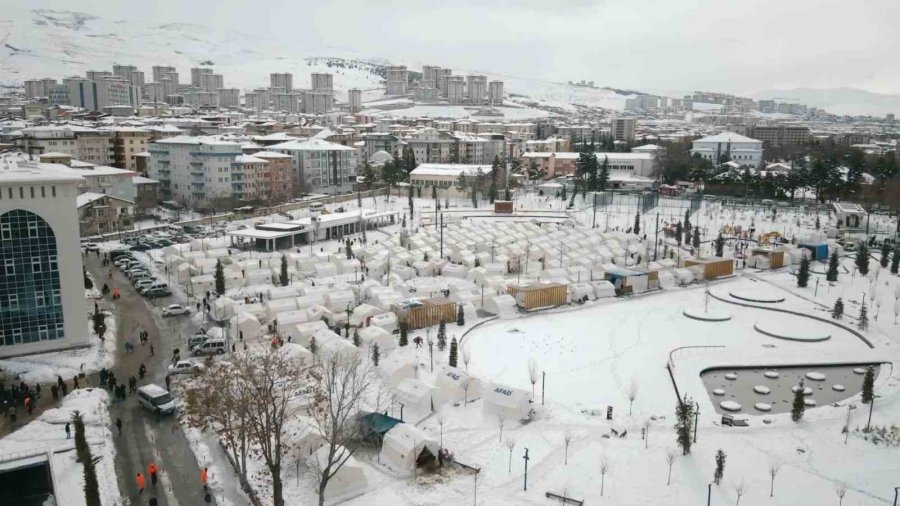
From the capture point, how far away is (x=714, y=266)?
25.8m

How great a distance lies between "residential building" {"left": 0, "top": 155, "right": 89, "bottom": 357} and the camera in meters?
15.2

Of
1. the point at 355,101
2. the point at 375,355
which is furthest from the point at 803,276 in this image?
the point at 355,101

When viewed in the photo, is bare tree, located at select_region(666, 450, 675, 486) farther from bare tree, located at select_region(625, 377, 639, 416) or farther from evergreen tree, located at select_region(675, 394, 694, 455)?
bare tree, located at select_region(625, 377, 639, 416)

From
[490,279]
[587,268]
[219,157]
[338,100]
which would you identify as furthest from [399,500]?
[338,100]

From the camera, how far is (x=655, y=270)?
24625mm

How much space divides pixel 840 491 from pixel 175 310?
17.0m

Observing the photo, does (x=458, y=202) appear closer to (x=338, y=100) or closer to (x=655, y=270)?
(x=655, y=270)

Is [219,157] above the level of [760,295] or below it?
above

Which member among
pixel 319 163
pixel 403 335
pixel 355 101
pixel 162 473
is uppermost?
pixel 355 101

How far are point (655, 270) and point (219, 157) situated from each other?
26.0m

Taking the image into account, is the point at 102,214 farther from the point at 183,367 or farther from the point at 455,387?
the point at 455,387

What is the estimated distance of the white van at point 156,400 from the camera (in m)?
12.8

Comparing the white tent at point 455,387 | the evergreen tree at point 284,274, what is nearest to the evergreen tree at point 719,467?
the white tent at point 455,387

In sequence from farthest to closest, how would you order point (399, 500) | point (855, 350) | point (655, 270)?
point (655, 270) < point (855, 350) < point (399, 500)
